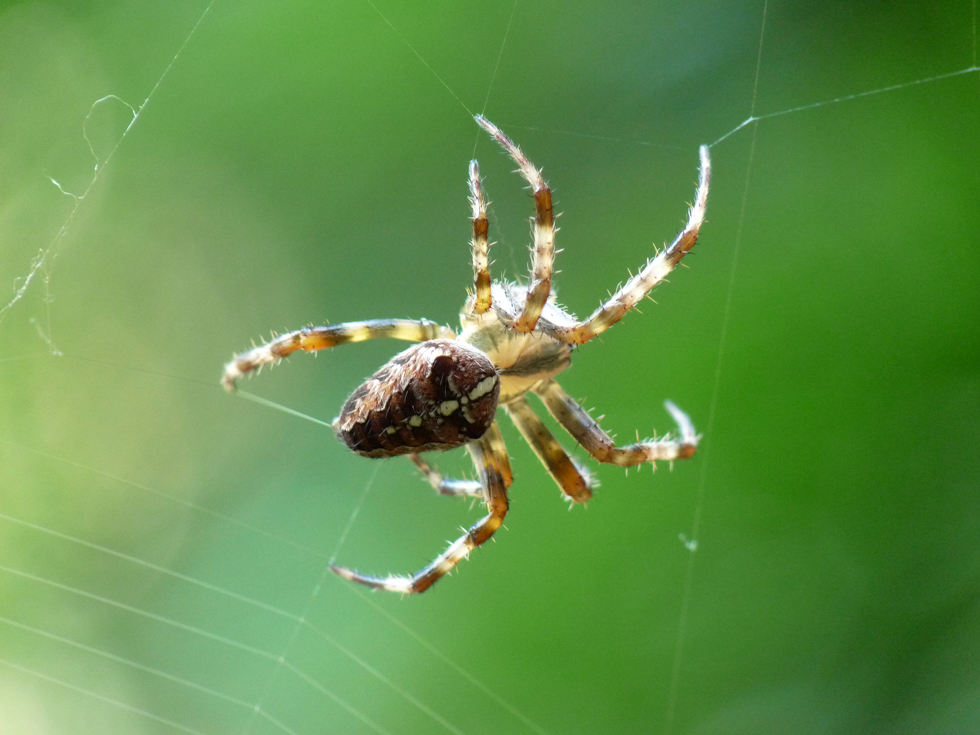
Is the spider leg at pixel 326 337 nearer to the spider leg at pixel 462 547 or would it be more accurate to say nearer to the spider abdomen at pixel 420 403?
the spider abdomen at pixel 420 403

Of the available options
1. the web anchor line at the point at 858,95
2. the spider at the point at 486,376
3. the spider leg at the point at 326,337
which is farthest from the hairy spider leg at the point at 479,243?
the web anchor line at the point at 858,95

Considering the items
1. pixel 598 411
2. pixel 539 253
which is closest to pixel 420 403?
pixel 539 253

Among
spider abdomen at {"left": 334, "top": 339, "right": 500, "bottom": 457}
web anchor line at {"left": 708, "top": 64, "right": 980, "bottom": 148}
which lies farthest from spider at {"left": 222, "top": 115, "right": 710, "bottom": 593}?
web anchor line at {"left": 708, "top": 64, "right": 980, "bottom": 148}

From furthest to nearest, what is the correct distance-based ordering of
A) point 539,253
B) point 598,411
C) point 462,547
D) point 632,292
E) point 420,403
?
point 598,411
point 462,547
point 632,292
point 539,253
point 420,403

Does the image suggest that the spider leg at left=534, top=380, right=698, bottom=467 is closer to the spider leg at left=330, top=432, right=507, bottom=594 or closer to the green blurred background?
the spider leg at left=330, top=432, right=507, bottom=594

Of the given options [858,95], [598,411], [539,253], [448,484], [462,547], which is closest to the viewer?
[539,253]

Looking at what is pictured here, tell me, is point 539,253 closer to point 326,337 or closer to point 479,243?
point 479,243

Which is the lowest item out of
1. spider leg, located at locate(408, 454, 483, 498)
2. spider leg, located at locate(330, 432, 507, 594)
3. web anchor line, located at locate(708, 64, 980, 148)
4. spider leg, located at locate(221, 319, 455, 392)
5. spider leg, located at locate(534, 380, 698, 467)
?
spider leg, located at locate(330, 432, 507, 594)
